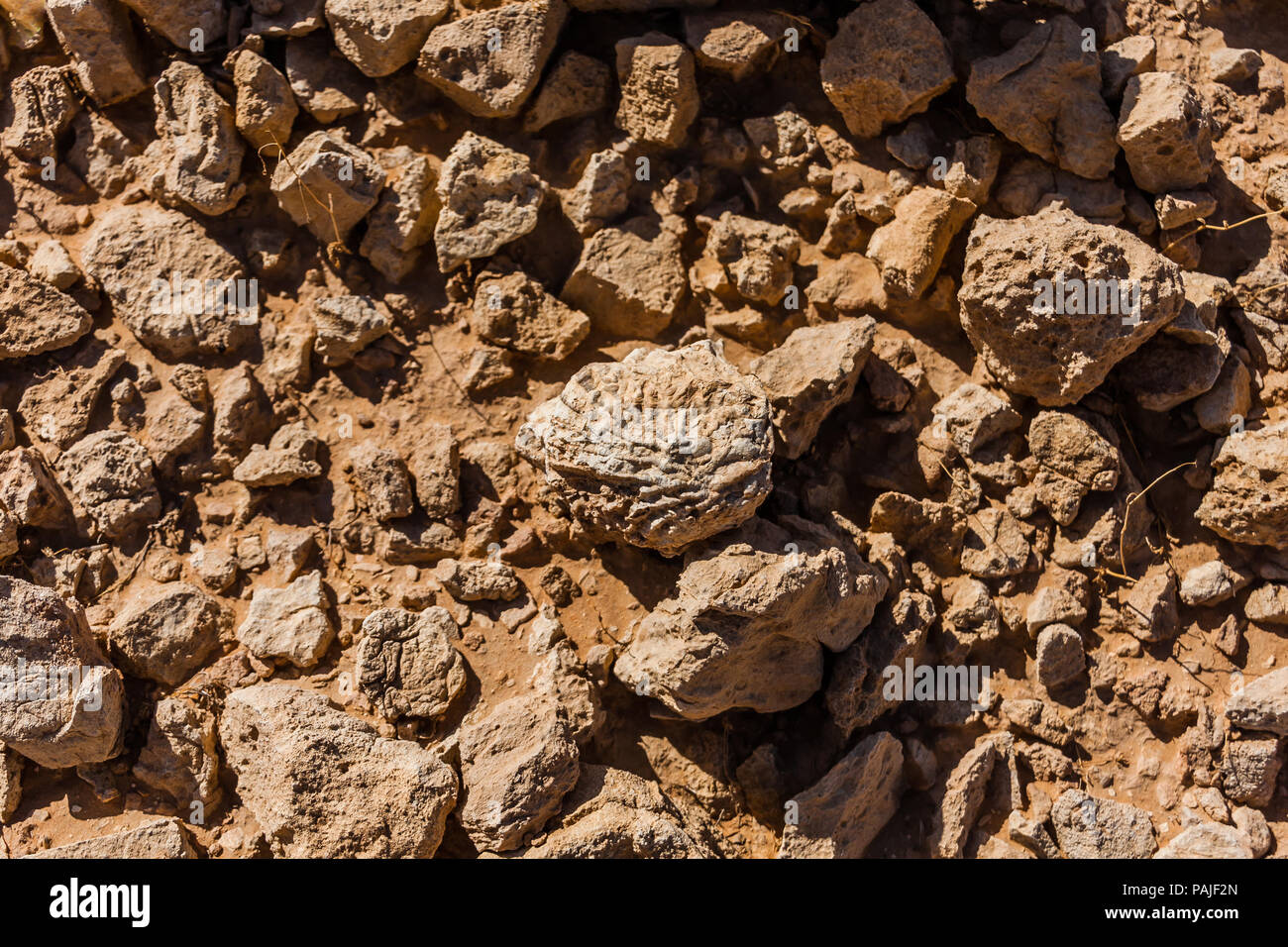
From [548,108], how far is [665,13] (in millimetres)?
827

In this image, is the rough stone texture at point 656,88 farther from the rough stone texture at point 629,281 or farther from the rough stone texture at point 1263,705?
the rough stone texture at point 1263,705

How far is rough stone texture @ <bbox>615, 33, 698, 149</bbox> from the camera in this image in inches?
195

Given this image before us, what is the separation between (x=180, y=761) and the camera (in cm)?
427

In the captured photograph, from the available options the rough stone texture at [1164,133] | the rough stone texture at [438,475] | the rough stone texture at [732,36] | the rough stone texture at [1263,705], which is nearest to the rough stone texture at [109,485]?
the rough stone texture at [438,475]

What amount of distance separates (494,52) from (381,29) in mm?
588

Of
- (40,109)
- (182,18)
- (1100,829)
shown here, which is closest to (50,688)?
(40,109)

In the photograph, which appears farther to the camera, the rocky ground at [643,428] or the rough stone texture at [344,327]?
the rough stone texture at [344,327]

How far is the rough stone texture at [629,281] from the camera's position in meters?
4.89

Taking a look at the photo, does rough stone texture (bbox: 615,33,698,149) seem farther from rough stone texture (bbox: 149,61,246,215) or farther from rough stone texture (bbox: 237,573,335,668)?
rough stone texture (bbox: 237,573,335,668)

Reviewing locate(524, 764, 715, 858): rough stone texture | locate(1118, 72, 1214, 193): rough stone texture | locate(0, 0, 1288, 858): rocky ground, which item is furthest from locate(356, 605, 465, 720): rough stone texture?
locate(1118, 72, 1214, 193): rough stone texture

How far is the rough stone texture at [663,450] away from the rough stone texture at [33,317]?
2619 mm

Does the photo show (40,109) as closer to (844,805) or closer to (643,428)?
(643,428)

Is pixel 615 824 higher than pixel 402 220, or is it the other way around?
pixel 402 220

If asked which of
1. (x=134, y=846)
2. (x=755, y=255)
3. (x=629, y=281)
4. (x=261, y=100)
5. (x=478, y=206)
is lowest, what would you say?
(x=134, y=846)
